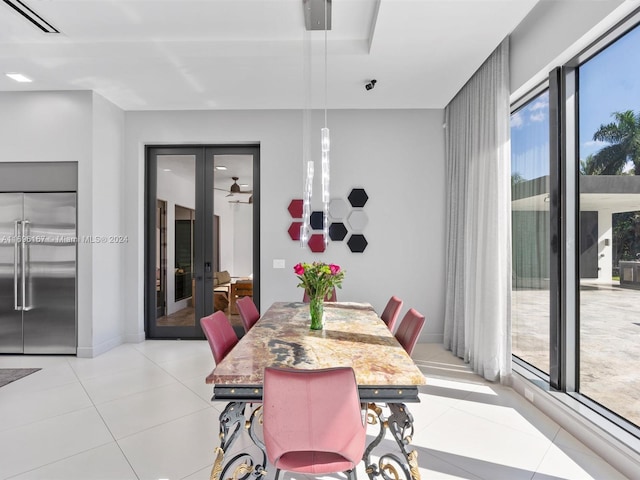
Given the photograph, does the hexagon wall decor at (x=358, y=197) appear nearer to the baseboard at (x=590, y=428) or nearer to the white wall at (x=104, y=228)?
the baseboard at (x=590, y=428)

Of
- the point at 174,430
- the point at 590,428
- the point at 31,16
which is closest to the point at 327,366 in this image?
the point at 174,430

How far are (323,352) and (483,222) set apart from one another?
2.31 metres

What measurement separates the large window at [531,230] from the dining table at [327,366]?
161cm

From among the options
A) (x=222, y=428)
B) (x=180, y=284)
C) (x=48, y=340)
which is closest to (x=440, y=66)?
(x=222, y=428)

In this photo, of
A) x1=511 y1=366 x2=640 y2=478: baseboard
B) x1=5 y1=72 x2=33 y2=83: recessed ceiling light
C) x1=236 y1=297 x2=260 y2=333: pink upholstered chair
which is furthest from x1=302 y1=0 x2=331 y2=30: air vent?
x1=511 y1=366 x2=640 y2=478: baseboard

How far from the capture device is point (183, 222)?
4.86 meters

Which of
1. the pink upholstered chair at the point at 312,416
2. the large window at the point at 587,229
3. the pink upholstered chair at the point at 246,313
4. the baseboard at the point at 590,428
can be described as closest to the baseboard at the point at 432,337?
the large window at the point at 587,229

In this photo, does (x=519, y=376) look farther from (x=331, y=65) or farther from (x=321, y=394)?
(x=331, y=65)

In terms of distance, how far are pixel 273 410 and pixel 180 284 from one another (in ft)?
12.6

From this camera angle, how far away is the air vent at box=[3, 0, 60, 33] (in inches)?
107

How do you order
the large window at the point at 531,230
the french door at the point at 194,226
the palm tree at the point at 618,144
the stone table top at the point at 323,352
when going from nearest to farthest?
the stone table top at the point at 323,352, the palm tree at the point at 618,144, the large window at the point at 531,230, the french door at the point at 194,226

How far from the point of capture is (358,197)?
4.61m

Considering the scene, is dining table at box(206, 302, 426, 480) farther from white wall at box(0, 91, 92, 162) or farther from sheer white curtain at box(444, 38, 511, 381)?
white wall at box(0, 91, 92, 162)

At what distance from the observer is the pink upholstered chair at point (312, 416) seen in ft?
4.59
